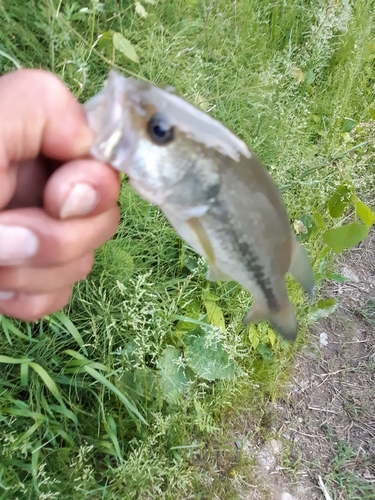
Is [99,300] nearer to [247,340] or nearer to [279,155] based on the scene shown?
[247,340]

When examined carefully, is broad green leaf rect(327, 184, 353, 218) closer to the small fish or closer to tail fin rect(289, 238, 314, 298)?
tail fin rect(289, 238, 314, 298)

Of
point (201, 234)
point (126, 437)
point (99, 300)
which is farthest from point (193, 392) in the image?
point (201, 234)

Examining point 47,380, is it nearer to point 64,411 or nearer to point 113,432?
point 64,411

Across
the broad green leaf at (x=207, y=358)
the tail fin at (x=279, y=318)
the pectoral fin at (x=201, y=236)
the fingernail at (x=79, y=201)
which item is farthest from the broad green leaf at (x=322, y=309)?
the fingernail at (x=79, y=201)

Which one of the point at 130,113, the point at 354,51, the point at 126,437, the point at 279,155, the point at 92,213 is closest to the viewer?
the point at 130,113

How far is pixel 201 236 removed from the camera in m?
1.01

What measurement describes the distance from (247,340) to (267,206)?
1213 mm

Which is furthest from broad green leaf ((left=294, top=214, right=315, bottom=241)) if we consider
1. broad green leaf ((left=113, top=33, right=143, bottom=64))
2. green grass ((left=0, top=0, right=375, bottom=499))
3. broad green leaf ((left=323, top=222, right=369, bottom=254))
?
broad green leaf ((left=113, top=33, right=143, bottom=64))

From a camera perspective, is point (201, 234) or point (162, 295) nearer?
point (201, 234)

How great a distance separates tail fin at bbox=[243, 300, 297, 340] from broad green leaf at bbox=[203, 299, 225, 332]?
626mm

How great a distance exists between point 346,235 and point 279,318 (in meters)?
0.57

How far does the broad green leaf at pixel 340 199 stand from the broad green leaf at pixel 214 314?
631mm

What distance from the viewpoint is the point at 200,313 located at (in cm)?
201

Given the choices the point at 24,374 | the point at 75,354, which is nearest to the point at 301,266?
the point at 75,354
